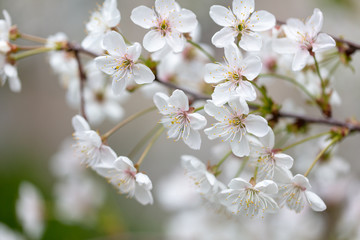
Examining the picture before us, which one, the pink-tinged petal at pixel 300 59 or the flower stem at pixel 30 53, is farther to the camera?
the flower stem at pixel 30 53

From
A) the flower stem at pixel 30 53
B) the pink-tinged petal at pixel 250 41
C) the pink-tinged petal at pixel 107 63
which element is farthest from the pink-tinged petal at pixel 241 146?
the flower stem at pixel 30 53

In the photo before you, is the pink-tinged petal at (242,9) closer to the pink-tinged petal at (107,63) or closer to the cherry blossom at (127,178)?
the pink-tinged petal at (107,63)

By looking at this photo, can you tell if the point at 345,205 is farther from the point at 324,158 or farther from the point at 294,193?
the point at 294,193

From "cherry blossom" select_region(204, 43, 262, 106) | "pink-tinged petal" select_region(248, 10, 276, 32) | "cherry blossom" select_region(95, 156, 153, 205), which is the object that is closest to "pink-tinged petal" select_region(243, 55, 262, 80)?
"cherry blossom" select_region(204, 43, 262, 106)

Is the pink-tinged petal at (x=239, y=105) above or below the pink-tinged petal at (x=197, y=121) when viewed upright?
above

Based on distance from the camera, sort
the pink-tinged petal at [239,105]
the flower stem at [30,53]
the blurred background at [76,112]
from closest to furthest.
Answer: the pink-tinged petal at [239,105]
the flower stem at [30,53]
the blurred background at [76,112]

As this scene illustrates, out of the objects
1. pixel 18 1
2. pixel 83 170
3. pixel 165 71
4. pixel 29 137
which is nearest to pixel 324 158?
pixel 165 71

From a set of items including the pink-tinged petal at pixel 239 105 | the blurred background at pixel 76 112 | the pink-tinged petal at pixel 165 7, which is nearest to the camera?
the pink-tinged petal at pixel 239 105
